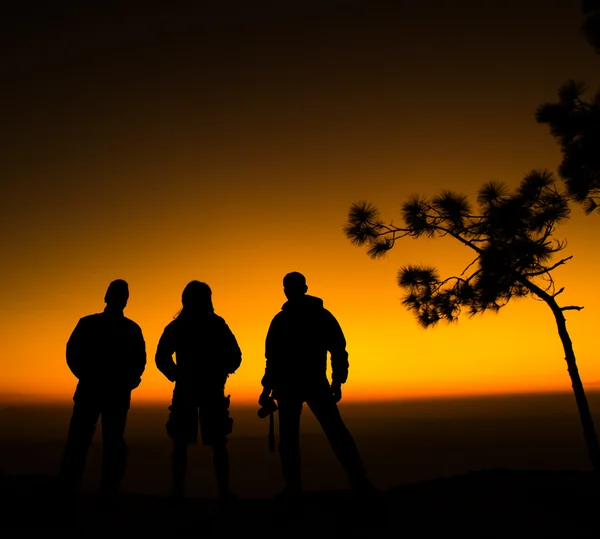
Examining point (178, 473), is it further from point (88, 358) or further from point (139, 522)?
point (88, 358)

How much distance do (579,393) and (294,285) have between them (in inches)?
227

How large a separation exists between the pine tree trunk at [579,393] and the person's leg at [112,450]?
21.8 ft

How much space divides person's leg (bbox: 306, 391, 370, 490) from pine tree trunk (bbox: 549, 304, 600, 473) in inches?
177

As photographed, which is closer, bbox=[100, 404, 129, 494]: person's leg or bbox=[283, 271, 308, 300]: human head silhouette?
bbox=[100, 404, 129, 494]: person's leg

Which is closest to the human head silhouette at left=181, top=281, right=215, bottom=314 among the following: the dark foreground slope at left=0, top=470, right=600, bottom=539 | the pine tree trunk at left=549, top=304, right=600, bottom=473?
the dark foreground slope at left=0, top=470, right=600, bottom=539

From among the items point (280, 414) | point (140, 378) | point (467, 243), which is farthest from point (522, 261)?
point (140, 378)

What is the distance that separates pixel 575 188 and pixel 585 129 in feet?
3.15

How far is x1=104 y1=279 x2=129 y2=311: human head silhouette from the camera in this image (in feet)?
17.6

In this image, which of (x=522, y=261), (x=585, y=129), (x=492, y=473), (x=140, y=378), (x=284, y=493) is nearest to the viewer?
(x=284, y=493)

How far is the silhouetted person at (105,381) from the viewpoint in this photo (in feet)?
16.5

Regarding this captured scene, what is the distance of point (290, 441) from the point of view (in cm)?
494

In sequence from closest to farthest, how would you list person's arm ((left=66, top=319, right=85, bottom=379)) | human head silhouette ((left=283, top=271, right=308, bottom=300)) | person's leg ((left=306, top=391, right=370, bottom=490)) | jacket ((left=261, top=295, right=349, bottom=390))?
1. person's leg ((left=306, top=391, right=370, bottom=490))
2. jacket ((left=261, top=295, right=349, bottom=390))
3. person's arm ((left=66, top=319, right=85, bottom=379))
4. human head silhouette ((left=283, top=271, right=308, bottom=300))

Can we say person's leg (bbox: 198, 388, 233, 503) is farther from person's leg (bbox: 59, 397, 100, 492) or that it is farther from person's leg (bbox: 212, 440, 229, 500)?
person's leg (bbox: 59, 397, 100, 492)

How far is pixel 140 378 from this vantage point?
547 cm
